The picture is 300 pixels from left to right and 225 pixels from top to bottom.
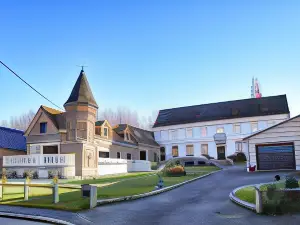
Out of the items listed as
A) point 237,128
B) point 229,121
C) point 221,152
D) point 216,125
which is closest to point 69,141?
point 216,125

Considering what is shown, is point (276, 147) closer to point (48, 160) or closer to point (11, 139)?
point (48, 160)

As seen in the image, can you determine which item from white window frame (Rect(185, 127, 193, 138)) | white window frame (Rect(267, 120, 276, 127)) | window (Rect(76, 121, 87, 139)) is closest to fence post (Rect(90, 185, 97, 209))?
window (Rect(76, 121, 87, 139))

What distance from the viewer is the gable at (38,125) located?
33438mm

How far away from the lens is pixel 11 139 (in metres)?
38.3

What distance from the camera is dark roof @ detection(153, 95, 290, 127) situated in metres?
52.7

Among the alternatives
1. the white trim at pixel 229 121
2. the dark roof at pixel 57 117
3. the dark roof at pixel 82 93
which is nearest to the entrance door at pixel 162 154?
the white trim at pixel 229 121

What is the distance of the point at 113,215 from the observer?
12930 millimetres

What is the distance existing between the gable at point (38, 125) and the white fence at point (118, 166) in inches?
231

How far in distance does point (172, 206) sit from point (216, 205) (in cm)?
193

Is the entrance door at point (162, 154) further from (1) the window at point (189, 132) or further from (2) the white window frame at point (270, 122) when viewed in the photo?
(2) the white window frame at point (270, 122)

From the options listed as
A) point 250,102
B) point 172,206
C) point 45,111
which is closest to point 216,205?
point 172,206

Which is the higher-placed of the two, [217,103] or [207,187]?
[217,103]

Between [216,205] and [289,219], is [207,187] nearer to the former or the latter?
[216,205]

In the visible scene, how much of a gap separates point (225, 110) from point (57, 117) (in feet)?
105
